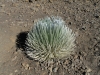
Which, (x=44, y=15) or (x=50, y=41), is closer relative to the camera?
(x=50, y=41)

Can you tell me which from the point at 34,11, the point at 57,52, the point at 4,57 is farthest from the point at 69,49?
the point at 34,11

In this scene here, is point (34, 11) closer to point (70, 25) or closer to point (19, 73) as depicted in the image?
point (70, 25)

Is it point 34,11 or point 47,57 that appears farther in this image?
point 34,11

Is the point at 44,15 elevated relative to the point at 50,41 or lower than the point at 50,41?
lower
